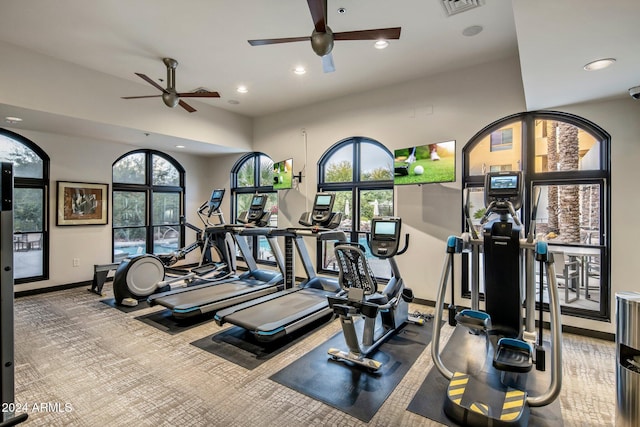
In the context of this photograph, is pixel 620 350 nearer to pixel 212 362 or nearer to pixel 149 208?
pixel 212 362

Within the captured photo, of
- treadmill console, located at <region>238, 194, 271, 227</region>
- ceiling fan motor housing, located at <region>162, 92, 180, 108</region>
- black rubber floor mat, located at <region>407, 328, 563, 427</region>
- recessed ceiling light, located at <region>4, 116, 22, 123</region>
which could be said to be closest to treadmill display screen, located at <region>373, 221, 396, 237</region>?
black rubber floor mat, located at <region>407, 328, 563, 427</region>

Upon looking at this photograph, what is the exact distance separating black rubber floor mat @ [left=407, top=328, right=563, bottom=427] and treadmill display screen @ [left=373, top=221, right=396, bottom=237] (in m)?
1.42

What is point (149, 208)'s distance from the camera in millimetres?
7281

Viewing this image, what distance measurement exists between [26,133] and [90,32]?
2.92 meters

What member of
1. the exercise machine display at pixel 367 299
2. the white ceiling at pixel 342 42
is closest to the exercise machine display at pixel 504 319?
the exercise machine display at pixel 367 299

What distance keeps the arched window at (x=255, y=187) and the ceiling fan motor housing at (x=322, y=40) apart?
178 inches

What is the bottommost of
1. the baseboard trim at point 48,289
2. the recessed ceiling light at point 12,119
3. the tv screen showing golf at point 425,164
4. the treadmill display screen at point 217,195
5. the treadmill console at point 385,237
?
the baseboard trim at point 48,289

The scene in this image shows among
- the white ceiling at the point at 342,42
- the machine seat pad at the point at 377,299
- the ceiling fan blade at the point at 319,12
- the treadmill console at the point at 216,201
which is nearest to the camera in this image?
the white ceiling at the point at 342,42

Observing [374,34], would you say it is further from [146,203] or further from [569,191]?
[146,203]

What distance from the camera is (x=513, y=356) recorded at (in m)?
2.62

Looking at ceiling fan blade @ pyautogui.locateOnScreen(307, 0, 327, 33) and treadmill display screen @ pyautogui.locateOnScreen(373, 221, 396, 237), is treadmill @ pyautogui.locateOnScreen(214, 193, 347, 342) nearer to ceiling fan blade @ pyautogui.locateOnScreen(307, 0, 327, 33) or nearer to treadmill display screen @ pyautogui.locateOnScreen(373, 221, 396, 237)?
treadmill display screen @ pyautogui.locateOnScreen(373, 221, 396, 237)

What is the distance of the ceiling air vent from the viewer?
10.4ft

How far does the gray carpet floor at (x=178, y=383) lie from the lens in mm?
2414

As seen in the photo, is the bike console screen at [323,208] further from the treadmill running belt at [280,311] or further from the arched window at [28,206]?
the arched window at [28,206]
